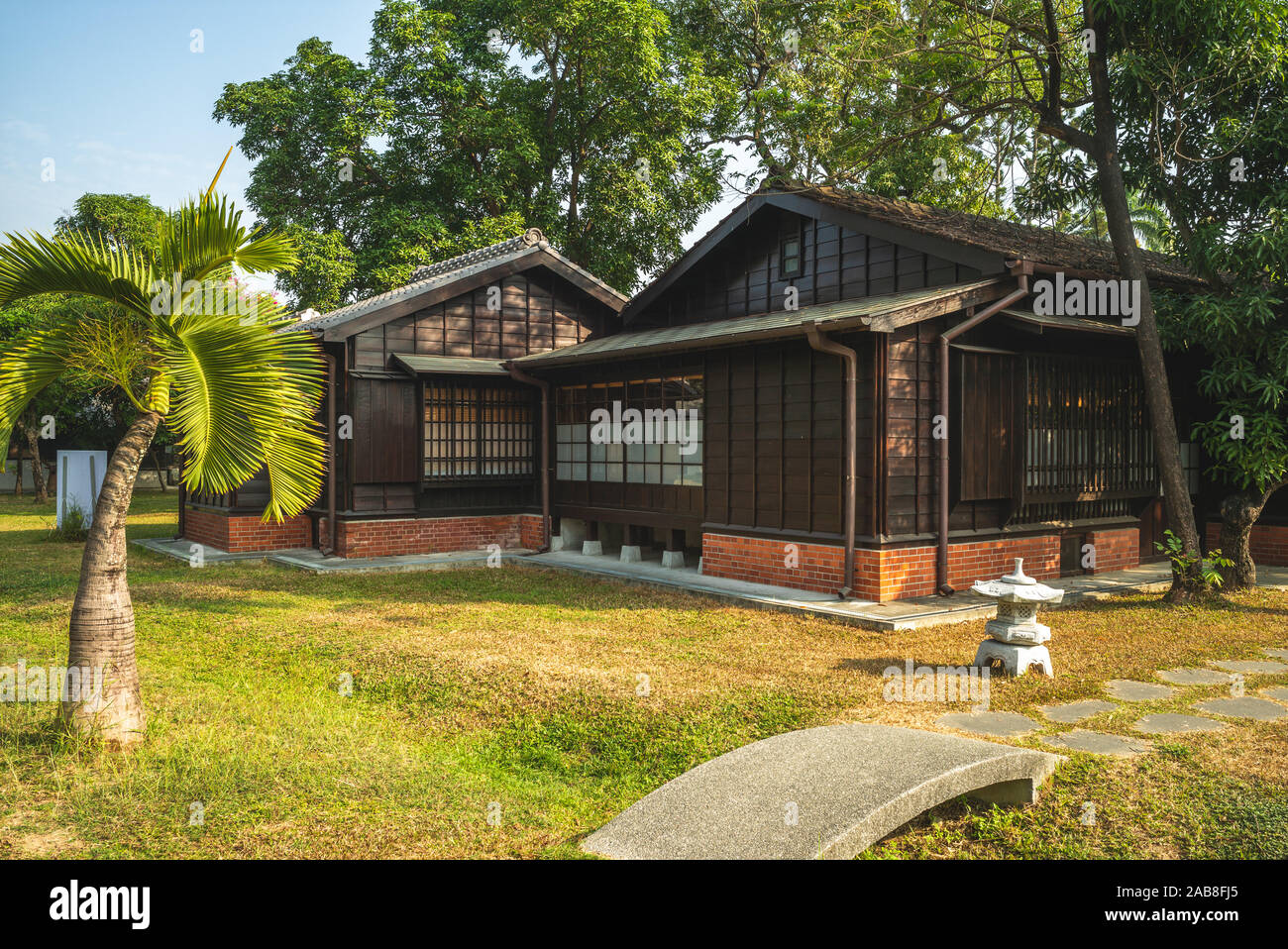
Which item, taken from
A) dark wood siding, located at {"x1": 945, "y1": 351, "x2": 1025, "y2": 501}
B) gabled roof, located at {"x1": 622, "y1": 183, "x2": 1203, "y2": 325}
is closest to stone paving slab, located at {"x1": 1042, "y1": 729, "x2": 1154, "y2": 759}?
dark wood siding, located at {"x1": 945, "y1": 351, "x2": 1025, "y2": 501}

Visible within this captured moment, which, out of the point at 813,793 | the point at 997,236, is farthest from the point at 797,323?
the point at 813,793

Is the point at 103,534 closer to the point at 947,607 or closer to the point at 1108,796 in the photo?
the point at 1108,796

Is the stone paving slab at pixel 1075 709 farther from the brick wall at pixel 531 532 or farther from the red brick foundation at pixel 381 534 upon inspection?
the red brick foundation at pixel 381 534

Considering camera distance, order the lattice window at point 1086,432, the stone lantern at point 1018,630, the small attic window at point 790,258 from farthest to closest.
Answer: the small attic window at point 790,258, the lattice window at point 1086,432, the stone lantern at point 1018,630

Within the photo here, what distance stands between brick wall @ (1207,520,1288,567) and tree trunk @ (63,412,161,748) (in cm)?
1285

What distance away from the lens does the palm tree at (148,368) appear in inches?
211

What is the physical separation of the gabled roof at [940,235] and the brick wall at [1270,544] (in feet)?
11.5

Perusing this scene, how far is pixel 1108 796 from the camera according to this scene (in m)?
4.55

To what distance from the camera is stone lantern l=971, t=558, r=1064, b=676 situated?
23.0 feet

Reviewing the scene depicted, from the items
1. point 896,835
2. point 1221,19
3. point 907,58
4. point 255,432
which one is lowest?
point 896,835

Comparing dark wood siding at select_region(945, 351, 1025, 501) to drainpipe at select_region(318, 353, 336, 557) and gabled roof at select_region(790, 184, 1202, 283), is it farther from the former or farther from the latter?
drainpipe at select_region(318, 353, 336, 557)

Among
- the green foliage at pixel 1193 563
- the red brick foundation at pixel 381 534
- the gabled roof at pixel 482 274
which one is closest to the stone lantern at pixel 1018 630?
the green foliage at pixel 1193 563

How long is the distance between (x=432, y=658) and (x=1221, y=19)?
986 cm

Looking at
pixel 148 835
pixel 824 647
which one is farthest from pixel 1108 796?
pixel 148 835
